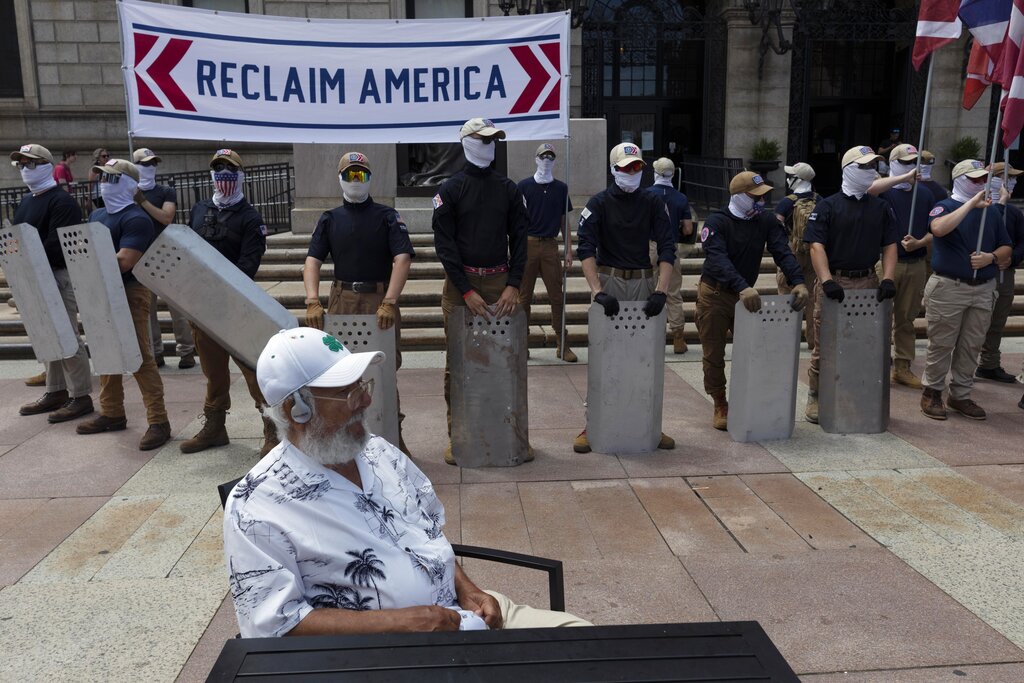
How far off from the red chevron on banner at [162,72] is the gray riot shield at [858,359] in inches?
215

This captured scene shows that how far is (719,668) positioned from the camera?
2.13 metres

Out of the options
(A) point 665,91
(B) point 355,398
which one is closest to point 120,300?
(B) point 355,398

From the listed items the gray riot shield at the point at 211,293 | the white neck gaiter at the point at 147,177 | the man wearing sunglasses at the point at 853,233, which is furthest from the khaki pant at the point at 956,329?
the white neck gaiter at the point at 147,177

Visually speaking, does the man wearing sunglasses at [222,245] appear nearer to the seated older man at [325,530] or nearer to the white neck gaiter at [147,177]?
the white neck gaiter at [147,177]

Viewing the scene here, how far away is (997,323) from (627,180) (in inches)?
179

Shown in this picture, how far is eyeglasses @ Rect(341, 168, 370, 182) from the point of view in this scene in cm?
600

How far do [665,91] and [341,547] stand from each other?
18107 millimetres

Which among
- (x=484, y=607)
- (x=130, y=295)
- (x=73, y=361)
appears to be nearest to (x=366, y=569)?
(x=484, y=607)

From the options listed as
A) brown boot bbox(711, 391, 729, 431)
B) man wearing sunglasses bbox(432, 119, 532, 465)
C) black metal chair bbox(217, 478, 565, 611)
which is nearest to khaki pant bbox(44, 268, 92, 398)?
man wearing sunglasses bbox(432, 119, 532, 465)

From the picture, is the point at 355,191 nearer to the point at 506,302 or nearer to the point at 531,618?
the point at 506,302

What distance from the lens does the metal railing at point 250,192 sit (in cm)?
1606

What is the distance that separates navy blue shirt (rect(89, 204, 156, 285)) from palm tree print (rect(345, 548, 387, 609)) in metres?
Answer: 5.01

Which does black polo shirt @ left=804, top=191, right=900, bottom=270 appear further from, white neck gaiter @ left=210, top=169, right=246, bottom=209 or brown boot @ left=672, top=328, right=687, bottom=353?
white neck gaiter @ left=210, top=169, right=246, bottom=209

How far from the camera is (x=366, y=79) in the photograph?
7.06m
